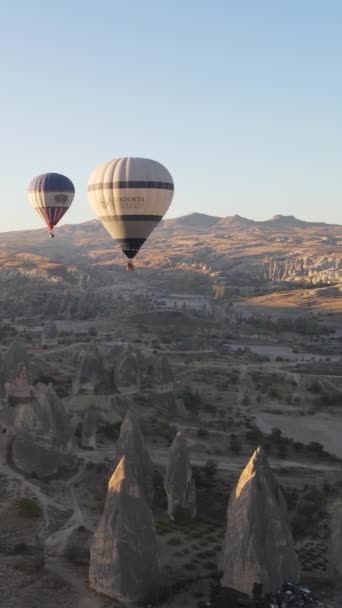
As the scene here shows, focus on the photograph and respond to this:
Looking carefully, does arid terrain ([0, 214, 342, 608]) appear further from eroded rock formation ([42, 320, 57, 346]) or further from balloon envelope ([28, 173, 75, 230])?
balloon envelope ([28, 173, 75, 230])

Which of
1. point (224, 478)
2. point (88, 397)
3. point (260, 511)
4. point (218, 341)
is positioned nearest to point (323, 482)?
point (224, 478)

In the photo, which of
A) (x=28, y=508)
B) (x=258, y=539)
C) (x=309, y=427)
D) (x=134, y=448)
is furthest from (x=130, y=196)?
(x=309, y=427)

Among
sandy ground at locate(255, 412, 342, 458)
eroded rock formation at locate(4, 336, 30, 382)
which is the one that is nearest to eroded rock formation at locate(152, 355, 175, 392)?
sandy ground at locate(255, 412, 342, 458)

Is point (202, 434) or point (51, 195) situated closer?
point (202, 434)

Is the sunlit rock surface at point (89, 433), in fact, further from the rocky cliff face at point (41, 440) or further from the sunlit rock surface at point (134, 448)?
the sunlit rock surface at point (134, 448)

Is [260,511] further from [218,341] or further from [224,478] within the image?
[218,341]

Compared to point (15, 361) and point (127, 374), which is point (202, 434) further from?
point (15, 361)

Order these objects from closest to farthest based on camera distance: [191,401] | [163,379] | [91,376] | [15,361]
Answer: [15,361] → [163,379] → [91,376] → [191,401]

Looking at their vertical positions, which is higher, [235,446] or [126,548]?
[126,548]
